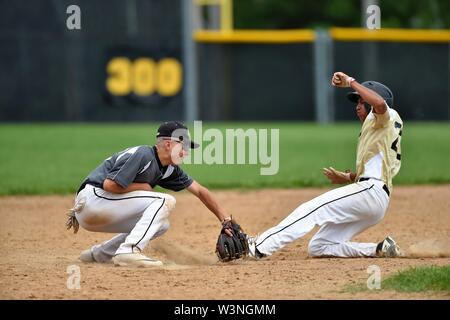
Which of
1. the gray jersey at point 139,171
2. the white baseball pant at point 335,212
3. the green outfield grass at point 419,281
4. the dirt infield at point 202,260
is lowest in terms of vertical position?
the dirt infield at point 202,260

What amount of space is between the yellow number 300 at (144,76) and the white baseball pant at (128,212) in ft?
48.8

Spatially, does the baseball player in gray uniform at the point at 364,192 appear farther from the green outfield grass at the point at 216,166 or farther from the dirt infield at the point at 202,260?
the green outfield grass at the point at 216,166

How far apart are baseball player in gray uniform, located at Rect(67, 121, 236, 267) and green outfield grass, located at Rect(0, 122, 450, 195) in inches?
188

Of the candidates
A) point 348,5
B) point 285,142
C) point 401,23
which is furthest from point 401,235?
point 348,5

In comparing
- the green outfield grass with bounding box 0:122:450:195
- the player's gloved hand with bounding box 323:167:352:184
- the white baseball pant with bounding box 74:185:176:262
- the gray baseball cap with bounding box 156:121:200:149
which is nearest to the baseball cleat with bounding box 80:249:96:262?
the white baseball pant with bounding box 74:185:176:262

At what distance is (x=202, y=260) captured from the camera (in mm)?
6926

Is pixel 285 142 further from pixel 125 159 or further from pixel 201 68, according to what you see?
pixel 125 159

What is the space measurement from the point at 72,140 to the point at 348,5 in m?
16.5

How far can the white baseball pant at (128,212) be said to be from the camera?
6473 millimetres

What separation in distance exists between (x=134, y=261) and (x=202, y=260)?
686 millimetres

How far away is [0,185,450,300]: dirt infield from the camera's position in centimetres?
553

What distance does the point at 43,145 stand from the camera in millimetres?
16750

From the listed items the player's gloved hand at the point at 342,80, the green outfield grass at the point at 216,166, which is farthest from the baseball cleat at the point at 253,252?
the green outfield grass at the point at 216,166

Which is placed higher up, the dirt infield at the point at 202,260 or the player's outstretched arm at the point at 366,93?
the player's outstretched arm at the point at 366,93
